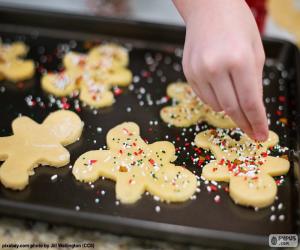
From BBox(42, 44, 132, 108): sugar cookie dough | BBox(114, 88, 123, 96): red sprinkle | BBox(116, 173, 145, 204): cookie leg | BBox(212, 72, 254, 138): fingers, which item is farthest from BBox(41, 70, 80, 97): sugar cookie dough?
BBox(212, 72, 254, 138): fingers

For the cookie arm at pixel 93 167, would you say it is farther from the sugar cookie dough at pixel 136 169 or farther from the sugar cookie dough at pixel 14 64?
the sugar cookie dough at pixel 14 64

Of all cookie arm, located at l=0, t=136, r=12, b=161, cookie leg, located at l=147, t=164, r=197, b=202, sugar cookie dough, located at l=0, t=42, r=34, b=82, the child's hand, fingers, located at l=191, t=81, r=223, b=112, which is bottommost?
cookie leg, located at l=147, t=164, r=197, b=202

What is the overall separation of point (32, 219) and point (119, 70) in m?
0.58

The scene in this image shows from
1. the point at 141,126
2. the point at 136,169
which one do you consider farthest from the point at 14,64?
the point at 136,169

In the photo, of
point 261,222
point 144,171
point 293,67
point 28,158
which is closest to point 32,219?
point 28,158

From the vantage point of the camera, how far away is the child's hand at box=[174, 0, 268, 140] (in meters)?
0.96

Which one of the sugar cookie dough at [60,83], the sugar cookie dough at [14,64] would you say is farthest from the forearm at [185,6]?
the sugar cookie dough at [14,64]

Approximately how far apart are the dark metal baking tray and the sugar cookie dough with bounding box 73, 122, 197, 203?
0.02 metres

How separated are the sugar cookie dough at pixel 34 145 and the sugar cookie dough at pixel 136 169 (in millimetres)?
70

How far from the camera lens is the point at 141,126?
1287 millimetres

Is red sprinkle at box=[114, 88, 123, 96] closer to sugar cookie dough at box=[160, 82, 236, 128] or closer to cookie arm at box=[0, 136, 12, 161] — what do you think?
sugar cookie dough at box=[160, 82, 236, 128]

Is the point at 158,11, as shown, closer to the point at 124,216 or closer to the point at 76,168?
the point at 76,168

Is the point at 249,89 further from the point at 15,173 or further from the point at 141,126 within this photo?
the point at 15,173

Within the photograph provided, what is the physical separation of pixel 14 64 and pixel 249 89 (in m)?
0.79
